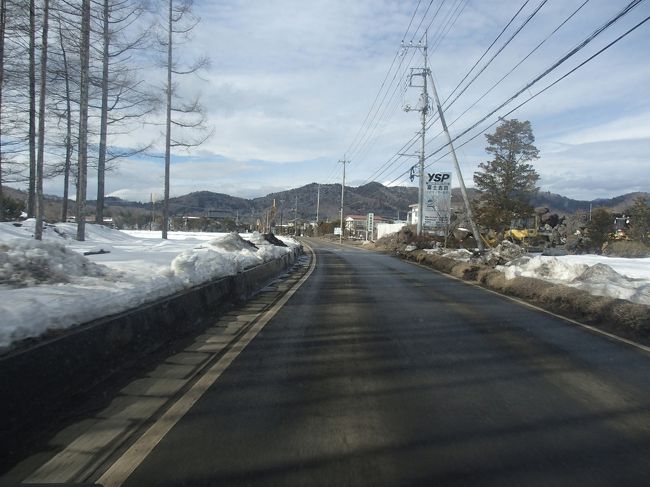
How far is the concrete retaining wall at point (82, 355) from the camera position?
4277 mm

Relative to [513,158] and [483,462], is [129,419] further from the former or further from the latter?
[513,158]

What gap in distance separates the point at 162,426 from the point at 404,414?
2.03 metres

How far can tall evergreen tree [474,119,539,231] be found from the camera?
154 ft

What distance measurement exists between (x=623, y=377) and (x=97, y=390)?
5.59 metres

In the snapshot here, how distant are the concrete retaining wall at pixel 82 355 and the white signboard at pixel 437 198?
42326 mm

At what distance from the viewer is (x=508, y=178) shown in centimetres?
4709

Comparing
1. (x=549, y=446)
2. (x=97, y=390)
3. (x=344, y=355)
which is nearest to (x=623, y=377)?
(x=549, y=446)

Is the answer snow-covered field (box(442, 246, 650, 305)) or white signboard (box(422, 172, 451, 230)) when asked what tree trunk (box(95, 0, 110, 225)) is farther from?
white signboard (box(422, 172, 451, 230))

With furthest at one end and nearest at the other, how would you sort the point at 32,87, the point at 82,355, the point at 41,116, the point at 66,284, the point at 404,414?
the point at 32,87 < the point at 41,116 < the point at 66,284 < the point at 82,355 < the point at 404,414

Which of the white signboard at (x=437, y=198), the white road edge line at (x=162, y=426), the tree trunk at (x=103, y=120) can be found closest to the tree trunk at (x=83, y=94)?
the tree trunk at (x=103, y=120)

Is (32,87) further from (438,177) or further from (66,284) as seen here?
(438,177)

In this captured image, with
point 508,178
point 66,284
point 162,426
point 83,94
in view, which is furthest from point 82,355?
point 508,178

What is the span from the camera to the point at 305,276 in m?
20.7

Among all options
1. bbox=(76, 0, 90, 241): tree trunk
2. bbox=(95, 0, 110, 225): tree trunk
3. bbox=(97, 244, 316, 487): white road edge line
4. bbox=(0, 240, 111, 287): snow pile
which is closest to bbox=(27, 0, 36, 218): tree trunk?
bbox=(76, 0, 90, 241): tree trunk
